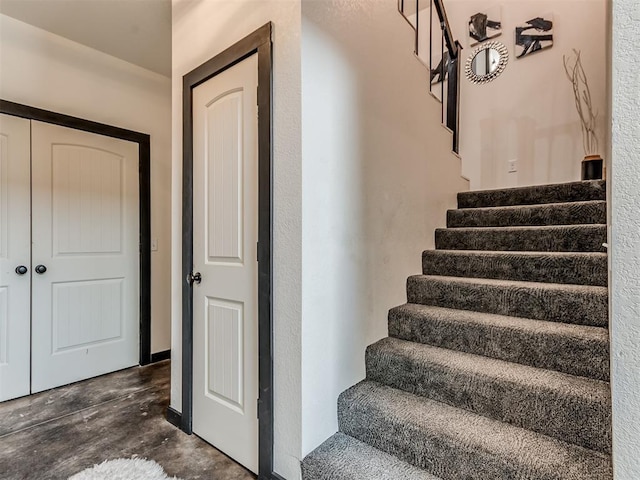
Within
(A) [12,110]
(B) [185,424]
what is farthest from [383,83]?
(A) [12,110]

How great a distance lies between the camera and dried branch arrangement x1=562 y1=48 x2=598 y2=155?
293 cm

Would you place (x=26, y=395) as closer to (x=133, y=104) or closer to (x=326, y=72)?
(x=133, y=104)

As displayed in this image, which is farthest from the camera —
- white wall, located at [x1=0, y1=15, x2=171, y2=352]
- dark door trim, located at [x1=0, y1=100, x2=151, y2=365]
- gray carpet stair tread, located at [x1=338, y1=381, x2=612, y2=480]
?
dark door trim, located at [x1=0, y1=100, x2=151, y2=365]

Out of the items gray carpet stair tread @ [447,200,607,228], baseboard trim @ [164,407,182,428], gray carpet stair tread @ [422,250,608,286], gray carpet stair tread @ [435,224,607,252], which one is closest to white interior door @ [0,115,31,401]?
baseboard trim @ [164,407,182,428]

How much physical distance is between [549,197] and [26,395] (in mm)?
4038

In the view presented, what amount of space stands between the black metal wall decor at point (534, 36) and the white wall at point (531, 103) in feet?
0.14

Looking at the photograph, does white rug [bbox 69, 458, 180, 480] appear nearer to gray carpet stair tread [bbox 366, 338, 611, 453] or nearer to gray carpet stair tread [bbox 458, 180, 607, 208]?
gray carpet stair tread [bbox 366, 338, 611, 453]

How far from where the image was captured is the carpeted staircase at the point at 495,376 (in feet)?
3.82

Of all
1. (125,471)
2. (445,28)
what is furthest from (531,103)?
(125,471)

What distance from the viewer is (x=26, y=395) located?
7.70ft

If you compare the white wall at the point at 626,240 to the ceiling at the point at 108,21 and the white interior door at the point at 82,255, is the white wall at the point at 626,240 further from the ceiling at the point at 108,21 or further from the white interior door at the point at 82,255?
the white interior door at the point at 82,255

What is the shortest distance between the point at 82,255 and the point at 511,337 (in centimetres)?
300

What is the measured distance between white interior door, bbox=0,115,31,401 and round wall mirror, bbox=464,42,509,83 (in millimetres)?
4117

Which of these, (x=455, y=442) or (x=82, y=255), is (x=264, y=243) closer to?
(x=455, y=442)
